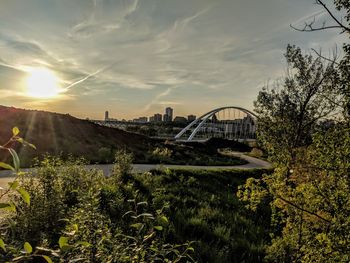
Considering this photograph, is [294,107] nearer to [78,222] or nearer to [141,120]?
[78,222]

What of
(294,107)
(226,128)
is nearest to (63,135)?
(294,107)

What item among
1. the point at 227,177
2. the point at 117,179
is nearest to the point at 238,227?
the point at 117,179

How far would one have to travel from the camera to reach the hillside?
884 inches

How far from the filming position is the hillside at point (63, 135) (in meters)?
22.5

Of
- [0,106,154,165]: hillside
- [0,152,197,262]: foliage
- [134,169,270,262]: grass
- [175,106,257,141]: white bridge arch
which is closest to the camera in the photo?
[0,152,197,262]: foliage

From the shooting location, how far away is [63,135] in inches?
1033

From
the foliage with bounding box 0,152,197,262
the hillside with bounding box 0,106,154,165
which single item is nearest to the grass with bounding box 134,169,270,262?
the foliage with bounding box 0,152,197,262

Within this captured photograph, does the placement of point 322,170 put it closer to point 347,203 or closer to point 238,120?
point 347,203

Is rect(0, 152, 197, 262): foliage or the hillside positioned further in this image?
the hillside

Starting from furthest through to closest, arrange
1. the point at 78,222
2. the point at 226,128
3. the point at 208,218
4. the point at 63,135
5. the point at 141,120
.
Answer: the point at 141,120, the point at 226,128, the point at 63,135, the point at 208,218, the point at 78,222

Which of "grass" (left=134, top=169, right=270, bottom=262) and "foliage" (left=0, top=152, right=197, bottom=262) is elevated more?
"foliage" (left=0, top=152, right=197, bottom=262)

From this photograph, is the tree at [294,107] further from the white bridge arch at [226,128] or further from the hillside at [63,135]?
the white bridge arch at [226,128]

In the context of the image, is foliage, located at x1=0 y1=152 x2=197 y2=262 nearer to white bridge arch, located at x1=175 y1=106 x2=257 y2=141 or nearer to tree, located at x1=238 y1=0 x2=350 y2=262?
tree, located at x1=238 y1=0 x2=350 y2=262

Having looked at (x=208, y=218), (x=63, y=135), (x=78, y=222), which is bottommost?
(x=208, y=218)
